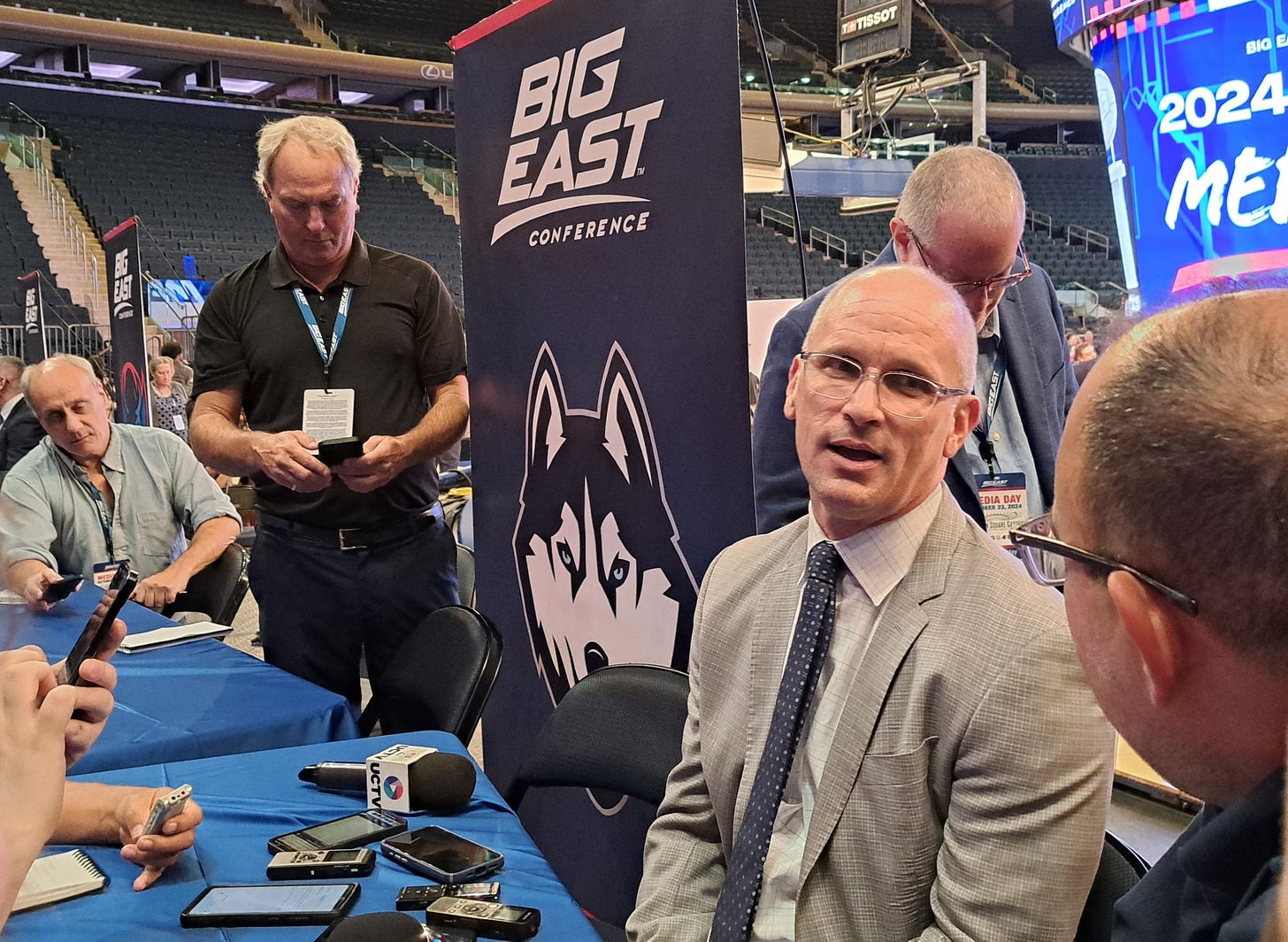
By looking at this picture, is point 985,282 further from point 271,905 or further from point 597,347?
point 271,905

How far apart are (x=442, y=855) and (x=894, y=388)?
0.86m

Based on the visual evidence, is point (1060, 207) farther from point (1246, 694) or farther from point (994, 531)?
point (1246, 694)

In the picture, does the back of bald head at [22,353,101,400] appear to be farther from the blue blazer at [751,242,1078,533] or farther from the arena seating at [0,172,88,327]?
the arena seating at [0,172,88,327]

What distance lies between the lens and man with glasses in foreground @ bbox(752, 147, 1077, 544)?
6.26 feet

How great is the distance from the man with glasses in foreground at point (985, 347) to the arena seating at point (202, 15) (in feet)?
58.3

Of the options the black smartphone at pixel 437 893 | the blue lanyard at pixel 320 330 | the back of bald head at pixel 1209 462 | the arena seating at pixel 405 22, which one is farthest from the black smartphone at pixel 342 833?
the arena seating at pixel 405 22

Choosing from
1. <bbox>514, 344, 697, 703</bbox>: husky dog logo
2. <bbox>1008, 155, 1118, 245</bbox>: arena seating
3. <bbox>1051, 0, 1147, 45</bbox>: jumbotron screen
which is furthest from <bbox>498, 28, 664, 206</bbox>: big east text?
<bbox>1008, 155, 1118, 245</bbox>: arena seating

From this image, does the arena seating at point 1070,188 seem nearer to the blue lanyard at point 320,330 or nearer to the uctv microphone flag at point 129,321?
the uctv microphone flag at point 129,321

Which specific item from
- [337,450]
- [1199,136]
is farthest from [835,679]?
[1199,136]

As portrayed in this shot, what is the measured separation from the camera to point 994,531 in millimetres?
2133

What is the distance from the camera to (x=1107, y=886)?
4.05 feet

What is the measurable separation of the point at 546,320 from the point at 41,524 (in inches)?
77.4

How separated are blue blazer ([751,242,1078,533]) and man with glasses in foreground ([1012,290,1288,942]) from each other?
47.2 inches

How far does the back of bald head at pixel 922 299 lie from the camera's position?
4.99 feet
